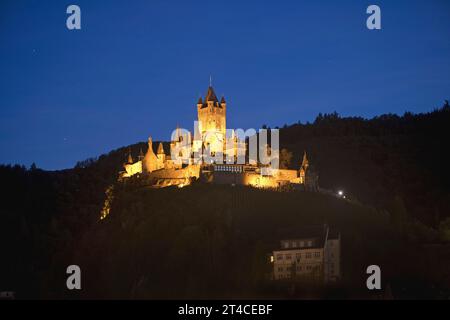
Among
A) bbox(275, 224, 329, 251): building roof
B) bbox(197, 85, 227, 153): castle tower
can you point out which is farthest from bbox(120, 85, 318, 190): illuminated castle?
bbox(275, 224, 329, 251): building roof

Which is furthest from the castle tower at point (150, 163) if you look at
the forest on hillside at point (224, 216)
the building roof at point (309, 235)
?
the building roof at point (309, 235)

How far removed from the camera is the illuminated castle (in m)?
97.8

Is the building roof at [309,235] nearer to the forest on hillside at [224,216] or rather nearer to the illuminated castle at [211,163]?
the forest on hillside at [224,216]

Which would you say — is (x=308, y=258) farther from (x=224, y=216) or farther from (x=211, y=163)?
(x=211, y=163)

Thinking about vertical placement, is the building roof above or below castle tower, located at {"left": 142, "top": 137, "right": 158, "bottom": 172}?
below

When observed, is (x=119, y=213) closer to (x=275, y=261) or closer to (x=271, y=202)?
(x=271, y=202)

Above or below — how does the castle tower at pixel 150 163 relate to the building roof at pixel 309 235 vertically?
above

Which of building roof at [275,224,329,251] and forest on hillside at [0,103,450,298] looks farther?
forest on hillside at [0,103,450,298]

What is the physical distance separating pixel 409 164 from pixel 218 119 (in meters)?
58.8

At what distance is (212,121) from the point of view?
109 metres

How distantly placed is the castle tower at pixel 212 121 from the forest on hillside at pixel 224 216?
40.5ft

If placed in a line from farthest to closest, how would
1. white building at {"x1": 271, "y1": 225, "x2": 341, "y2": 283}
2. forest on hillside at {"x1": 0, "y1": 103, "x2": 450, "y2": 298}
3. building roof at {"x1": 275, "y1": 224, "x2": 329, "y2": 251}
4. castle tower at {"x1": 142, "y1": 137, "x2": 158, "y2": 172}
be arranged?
castle tower at {"x1": 142, "y1": 137, "x2": 158, "y2": 172} → forest on hillside at {"x1": 0, "y1": 103, "x2": 450, "y2": 298} → building roof at {"x1": 275, "y1": 224, "x2": 329, "y2": 251} → white building at {"x1": 271, "y1": 225, "x2": 341, "y2": 283}

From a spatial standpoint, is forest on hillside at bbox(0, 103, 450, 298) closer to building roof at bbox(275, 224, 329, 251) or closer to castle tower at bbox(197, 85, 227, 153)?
building roof at bbox(275, 224, 329, 251)

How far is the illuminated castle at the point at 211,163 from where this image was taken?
9781 centimetres
